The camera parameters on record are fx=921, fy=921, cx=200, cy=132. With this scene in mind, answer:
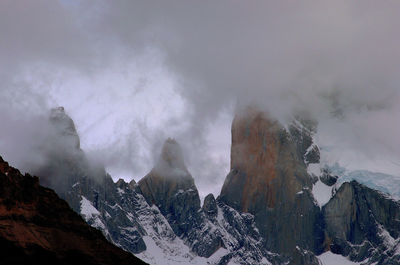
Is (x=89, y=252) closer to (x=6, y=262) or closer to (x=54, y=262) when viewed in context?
(x=54, y=262)

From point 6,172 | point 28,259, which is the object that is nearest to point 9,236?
point 28,259

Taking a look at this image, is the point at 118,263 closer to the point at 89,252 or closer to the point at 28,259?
the point at 89,252

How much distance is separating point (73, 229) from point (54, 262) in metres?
6.41

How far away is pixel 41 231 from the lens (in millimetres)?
91562

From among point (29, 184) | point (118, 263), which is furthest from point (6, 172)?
point (118, 263)

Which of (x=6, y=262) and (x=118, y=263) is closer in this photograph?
(x=6, y=262)

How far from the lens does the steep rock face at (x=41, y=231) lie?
88250 mm

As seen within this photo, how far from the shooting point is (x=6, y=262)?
85562 mm

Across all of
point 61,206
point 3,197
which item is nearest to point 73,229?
point 61,206

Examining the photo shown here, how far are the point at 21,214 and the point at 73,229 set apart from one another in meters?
6.68

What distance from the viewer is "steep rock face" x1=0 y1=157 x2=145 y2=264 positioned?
290 ft

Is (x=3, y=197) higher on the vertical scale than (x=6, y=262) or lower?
higher

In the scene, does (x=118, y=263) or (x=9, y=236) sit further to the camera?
(x=118, y=263)

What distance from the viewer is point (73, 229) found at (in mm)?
95625
